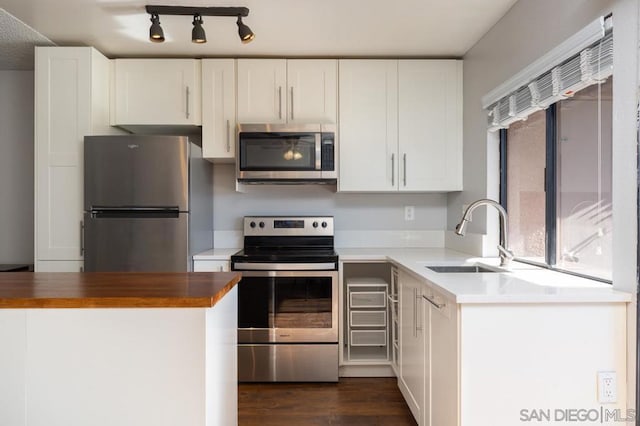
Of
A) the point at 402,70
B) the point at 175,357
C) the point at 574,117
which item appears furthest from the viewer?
the point at 402,70

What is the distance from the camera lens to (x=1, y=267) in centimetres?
269

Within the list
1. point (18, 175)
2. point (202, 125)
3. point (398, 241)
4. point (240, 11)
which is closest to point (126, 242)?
point (202, 125)

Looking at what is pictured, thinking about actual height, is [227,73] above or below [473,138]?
above

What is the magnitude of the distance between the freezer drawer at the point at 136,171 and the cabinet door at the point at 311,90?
83 centimetres

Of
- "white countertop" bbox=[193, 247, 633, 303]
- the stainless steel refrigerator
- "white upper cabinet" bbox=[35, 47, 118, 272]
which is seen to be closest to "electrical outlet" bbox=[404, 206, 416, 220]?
"white countertop" bbox=[193, 247, 633, 303]

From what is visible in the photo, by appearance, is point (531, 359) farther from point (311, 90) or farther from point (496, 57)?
point (311, 90)

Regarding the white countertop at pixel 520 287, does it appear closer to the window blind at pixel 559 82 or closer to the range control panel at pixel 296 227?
the window blind at pixel 559 82

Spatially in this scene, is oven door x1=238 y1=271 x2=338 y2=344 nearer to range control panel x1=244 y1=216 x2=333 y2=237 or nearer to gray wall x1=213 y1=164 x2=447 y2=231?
range control panel x1=244 y1=216 x2=333 y2=237

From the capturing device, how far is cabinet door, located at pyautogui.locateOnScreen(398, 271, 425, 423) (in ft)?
6.07

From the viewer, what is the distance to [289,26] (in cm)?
232

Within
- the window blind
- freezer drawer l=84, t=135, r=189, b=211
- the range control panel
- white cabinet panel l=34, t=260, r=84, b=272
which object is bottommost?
white cabinet panel l=34, t=260, r=84, b=272

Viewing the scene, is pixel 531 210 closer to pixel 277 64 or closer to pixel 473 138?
pixel 473 138

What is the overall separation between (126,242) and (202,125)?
3.19 feet

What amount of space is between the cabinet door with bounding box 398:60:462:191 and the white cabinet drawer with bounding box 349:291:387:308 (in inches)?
31.6
